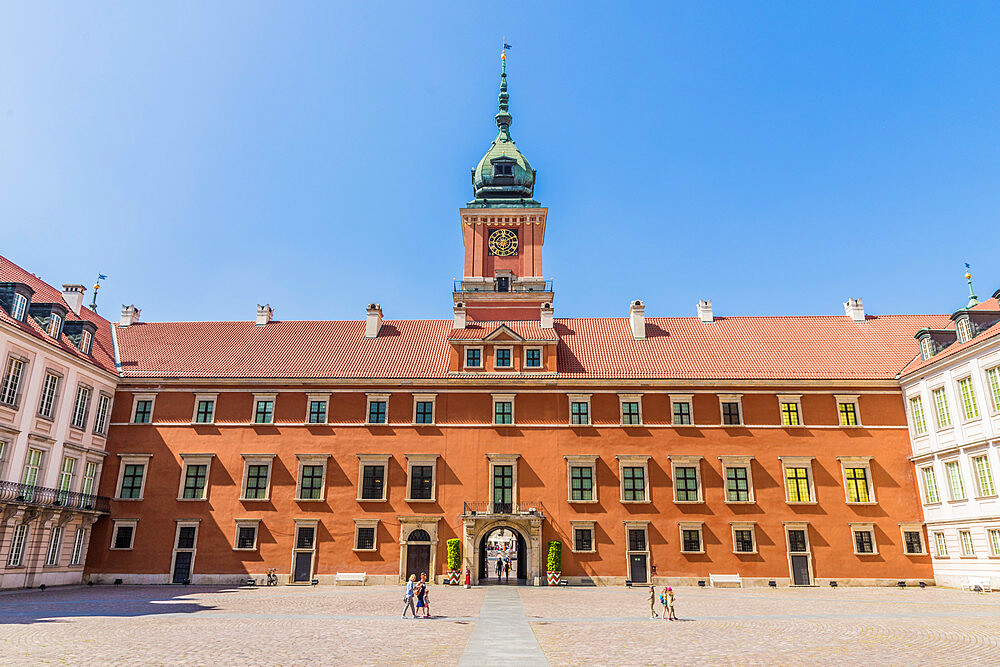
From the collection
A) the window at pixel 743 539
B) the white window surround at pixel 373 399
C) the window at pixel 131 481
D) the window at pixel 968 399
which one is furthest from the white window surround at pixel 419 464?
the window at pixel 968 399

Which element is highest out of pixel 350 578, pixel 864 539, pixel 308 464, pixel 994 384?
pixel 994 384

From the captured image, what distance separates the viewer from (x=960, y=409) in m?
33.6

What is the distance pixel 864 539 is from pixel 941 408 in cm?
787

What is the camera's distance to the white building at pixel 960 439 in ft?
103

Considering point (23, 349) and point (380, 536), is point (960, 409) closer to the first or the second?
point (380, 536)

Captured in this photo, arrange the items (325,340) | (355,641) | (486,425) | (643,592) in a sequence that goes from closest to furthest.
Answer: (355,641) → (643,592) → (486,425) → (325,340)

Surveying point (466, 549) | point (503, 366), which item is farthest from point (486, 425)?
point (466, 549)

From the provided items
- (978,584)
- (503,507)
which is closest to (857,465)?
(978,584)

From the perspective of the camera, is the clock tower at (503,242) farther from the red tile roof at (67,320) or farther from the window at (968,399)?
the window at (968,399)

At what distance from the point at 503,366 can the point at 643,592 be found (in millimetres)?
14468

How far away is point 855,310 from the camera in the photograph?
44562 mm

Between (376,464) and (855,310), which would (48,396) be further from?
(855,310)

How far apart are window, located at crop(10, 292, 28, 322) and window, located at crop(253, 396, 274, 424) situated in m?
12.0

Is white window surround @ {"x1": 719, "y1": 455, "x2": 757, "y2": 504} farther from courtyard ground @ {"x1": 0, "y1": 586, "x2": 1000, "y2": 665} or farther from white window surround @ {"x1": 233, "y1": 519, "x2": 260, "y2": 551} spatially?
white window surround @ {"x1": 233, "y1": 519, "x2": 260, "y2": 551}
